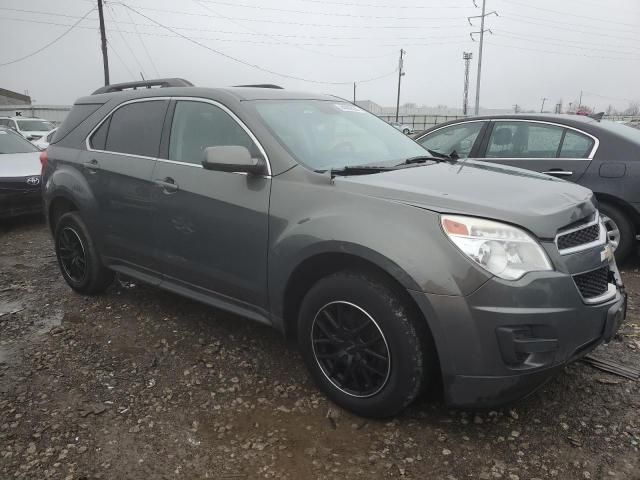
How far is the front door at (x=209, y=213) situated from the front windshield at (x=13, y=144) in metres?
6.40

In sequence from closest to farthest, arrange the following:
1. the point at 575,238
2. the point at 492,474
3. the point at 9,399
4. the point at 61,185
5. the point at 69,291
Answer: the point at 492,474
the point at 575,238
the point at 9,399
the point at 61,185
the point at 69,291

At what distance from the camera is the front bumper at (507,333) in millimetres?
2275

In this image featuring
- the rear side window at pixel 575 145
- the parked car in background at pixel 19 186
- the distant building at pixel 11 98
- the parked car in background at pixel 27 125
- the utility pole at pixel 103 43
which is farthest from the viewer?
the distant building at pixel 11 98

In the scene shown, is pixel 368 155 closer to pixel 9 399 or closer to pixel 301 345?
pixel 301 345

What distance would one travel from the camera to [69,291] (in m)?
4.87

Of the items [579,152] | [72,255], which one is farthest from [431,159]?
[72,255]

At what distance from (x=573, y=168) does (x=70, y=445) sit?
4869 mm

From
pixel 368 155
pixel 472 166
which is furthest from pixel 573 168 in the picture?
pixel 368 155

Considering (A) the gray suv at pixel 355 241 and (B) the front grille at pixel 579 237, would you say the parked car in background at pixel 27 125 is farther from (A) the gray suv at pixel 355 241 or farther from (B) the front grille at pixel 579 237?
(B) the front grille at pixel 579 237

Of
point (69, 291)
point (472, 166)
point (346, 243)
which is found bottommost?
point (69, 291)

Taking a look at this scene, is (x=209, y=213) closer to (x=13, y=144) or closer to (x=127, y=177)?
(x=127, y=177)

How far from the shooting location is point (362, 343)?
2.67 m

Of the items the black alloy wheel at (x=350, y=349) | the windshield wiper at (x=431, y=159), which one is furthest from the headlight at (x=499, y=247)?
the windshield wiper at (x=431, y=159)

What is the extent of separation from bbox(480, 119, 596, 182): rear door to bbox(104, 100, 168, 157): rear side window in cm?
348
